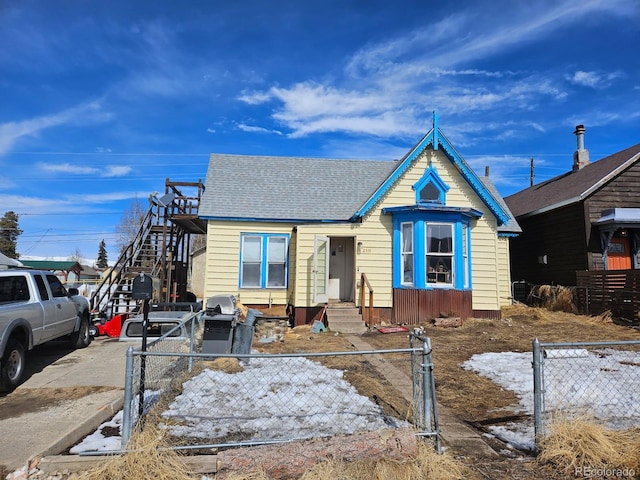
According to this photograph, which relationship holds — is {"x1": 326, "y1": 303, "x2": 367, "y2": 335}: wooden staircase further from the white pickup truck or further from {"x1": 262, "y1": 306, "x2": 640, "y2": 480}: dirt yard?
the white pickup truck

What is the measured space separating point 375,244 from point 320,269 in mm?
2051

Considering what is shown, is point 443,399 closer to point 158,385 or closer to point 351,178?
point 158,385

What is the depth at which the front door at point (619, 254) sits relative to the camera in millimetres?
15453

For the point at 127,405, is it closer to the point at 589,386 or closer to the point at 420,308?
the point at 589,386

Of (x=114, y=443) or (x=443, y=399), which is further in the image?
(x=443, y=399)

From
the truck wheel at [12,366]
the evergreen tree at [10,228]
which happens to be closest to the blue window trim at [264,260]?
the truck wheel at [12,366]

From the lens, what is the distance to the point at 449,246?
12.8 meters

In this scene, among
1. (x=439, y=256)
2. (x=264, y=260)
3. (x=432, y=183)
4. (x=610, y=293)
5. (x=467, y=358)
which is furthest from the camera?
(x=264, y=260)

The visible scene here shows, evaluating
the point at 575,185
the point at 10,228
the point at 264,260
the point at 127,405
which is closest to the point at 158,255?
the point at 264,260

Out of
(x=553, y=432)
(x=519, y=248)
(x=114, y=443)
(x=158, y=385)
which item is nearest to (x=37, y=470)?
(x=114, y=443)

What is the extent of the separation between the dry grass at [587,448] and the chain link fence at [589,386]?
14 cm

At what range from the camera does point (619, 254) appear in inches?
612

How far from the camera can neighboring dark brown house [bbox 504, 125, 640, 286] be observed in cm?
1480

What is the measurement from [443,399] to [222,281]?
9086mm
